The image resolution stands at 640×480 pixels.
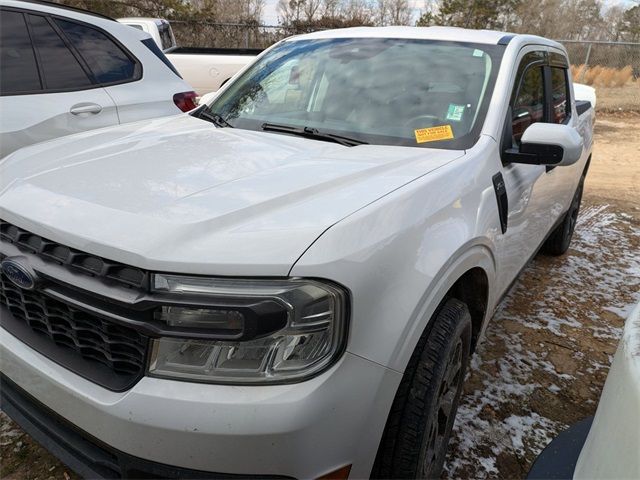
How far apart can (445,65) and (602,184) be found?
6.53 meters

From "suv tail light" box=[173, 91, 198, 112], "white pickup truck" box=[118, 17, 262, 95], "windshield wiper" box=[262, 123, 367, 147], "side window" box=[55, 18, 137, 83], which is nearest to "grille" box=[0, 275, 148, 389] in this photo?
"windshield wiper" box=[262, 123, 367, 147]

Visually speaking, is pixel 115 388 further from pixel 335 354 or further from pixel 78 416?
pixel 335 354

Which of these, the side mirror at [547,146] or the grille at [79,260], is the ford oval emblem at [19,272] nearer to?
the grille at [79,260]

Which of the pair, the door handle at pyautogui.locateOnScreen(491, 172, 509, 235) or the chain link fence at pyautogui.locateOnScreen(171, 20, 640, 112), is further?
the chain link fence at pyautogui.locateOnScreen(171, 20, 640, 112)

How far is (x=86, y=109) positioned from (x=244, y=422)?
308 cm

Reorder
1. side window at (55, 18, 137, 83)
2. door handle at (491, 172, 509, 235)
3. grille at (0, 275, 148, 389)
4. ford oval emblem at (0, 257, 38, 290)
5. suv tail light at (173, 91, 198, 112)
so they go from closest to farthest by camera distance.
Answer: grille at (0, 275, 148, 389), ford oval emblem at (0, 257, 38, 290), door handle at (491, 172, 509, 235), side window at (55, 18, 137, 83), suv tail light at (173, 91, 198, 112)

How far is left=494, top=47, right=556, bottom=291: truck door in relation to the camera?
2.41 meters

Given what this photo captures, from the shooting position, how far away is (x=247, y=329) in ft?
4.43

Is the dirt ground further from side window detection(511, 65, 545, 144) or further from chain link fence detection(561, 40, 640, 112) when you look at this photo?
chain link fence detection(561, 40, 640, 112)

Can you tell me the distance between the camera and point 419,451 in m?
1.67

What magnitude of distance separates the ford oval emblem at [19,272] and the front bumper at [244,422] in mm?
353

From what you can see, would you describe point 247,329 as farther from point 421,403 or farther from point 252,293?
point 421,403

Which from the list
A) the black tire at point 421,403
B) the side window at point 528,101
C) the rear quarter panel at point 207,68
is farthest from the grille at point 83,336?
the rear quarter panel at point 207,68

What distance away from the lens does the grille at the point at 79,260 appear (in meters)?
1.41
